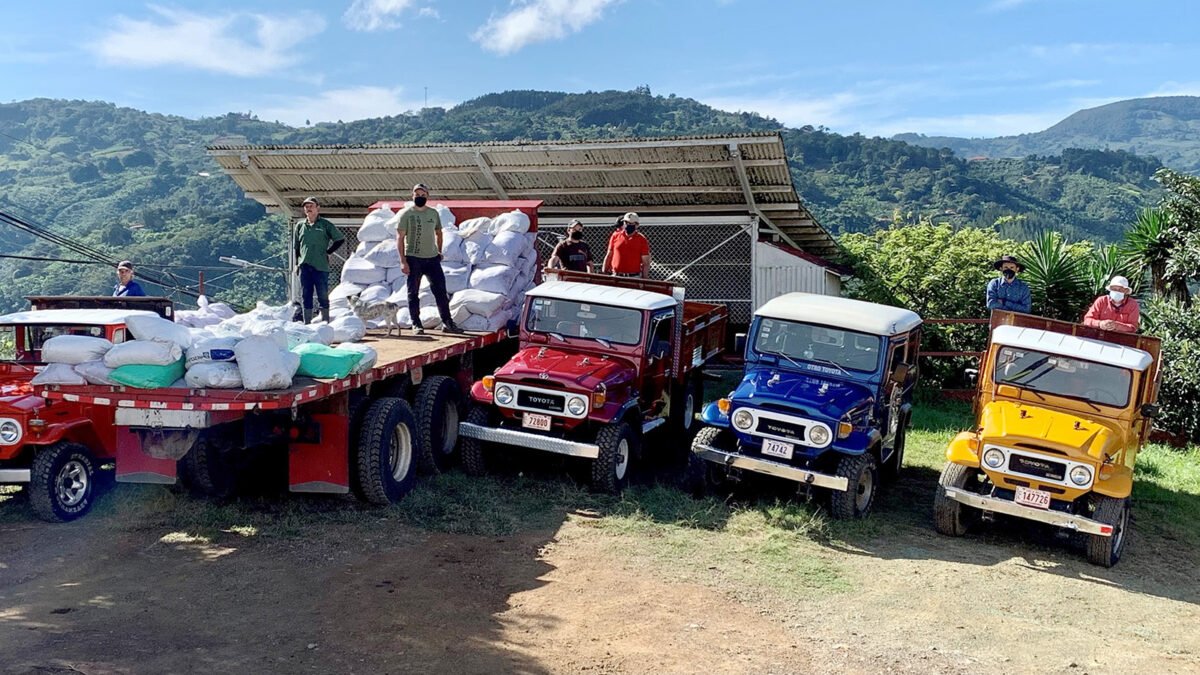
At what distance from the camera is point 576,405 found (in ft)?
30.7

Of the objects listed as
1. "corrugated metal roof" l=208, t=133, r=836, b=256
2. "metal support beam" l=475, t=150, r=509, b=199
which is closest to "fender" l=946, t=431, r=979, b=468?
"corrugated metal roof" l=208, t=133, r=836, b=256

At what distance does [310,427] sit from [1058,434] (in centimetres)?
651

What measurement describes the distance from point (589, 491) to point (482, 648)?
12.4 ft

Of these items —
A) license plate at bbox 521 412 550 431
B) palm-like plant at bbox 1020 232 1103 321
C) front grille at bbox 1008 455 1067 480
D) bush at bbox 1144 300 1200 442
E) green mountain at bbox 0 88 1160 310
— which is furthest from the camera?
green mountain at bbox 0 88 1160 310

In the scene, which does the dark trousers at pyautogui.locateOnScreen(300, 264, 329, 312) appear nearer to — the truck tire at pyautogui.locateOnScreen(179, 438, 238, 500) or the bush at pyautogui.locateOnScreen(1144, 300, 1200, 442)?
the truck tire at pyautogui.locateOnScreen(179, 438, 238, 500)

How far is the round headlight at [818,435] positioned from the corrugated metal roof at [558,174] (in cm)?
638

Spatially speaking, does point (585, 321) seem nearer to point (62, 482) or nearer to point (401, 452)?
point (401, 452)

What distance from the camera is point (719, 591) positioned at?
276 inches

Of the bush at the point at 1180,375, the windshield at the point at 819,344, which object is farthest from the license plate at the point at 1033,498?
the bush at the point at 1180,375

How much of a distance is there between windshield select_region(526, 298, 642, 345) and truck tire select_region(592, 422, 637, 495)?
1.15m

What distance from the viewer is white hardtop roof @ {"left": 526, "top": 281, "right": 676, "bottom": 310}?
10352 millimetres

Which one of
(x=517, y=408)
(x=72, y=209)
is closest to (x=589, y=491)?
(x=517, y=408)

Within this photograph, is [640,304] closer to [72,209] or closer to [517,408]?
[517,408]

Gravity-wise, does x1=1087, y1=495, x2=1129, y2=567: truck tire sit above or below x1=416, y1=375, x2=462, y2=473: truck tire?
below
